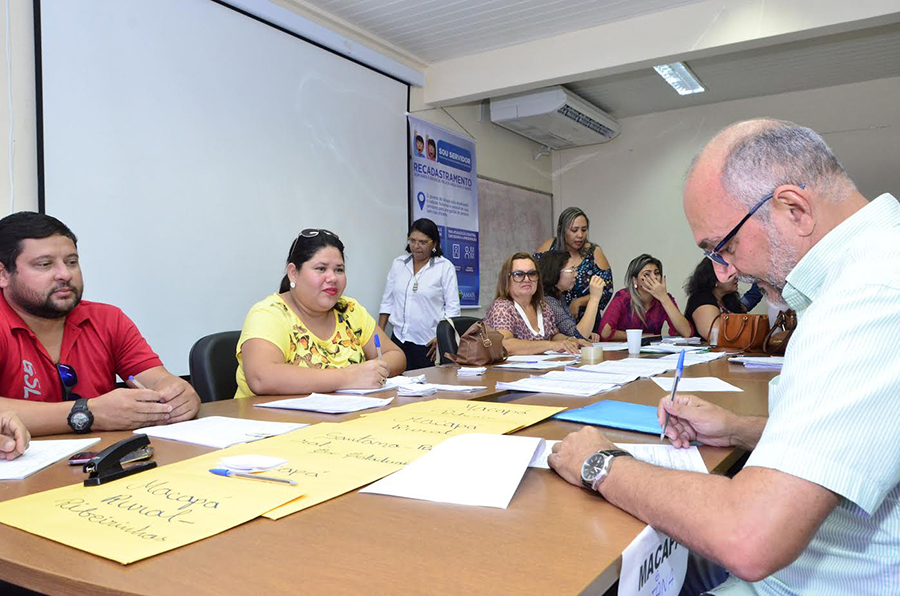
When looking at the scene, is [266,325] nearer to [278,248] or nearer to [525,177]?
[278,248]

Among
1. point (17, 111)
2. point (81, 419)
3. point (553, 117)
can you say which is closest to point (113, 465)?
point (81, 419)

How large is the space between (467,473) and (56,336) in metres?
1.40

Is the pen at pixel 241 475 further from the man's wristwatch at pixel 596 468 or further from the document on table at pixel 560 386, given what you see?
the document on table at pixel 560 386

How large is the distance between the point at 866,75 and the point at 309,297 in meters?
5.92

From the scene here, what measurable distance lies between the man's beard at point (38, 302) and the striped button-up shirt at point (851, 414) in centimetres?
170

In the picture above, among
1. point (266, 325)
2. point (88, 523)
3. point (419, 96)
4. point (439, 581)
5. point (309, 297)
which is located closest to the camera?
point (439, 581)

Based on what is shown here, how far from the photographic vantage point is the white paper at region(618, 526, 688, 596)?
2.20ft

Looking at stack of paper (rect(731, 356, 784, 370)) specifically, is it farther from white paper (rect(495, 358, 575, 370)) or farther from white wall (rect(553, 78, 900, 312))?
white wall (rect(553, 78, 900, 312))

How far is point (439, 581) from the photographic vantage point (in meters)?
0.60

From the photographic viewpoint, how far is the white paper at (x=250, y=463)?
93cm

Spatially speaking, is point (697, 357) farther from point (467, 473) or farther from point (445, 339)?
point (467, 473)

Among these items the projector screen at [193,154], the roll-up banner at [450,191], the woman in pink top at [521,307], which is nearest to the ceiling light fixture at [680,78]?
the roll-up banner at [450,191]

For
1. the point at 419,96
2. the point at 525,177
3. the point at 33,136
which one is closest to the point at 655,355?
the point at 33,136

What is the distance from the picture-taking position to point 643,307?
13.1 ft
